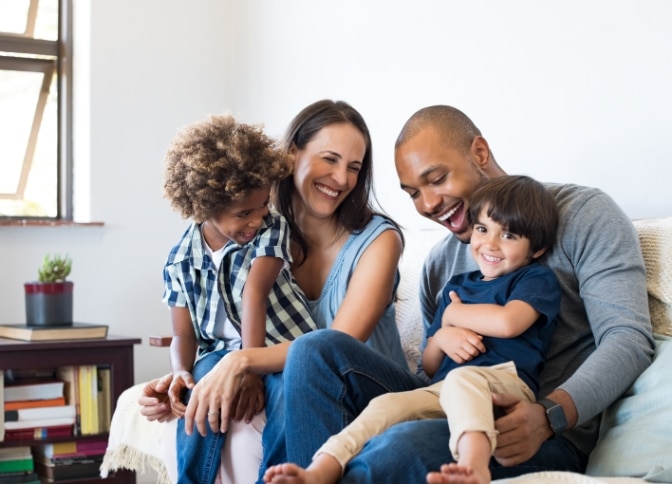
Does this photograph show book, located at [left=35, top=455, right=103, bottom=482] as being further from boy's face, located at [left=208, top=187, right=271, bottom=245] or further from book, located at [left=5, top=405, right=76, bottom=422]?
boy's face, located at [left=208, top=187, right=271, bottom=245]

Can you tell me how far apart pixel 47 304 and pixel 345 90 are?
1218mm

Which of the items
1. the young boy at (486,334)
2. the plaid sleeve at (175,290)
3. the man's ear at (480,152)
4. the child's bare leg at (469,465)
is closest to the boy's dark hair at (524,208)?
the young boy at (486,334)

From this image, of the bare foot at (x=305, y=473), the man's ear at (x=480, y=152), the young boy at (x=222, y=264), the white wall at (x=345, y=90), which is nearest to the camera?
the bare foot at (x=305, y=473)

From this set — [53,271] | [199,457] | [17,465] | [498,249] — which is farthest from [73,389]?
[498,249]

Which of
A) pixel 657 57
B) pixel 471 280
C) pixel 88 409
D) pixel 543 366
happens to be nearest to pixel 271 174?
pixel 471 280

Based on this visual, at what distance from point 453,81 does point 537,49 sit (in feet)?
1.14

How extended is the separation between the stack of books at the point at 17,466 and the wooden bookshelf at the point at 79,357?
0.18 feet

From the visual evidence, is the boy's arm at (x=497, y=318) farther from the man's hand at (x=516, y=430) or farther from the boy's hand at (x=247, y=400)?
the boy's hand at (x=247, y=400)

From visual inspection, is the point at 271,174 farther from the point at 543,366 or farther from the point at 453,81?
the point at 453,81

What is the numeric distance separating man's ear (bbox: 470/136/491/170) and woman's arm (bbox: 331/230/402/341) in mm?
228

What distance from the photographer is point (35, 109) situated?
369cm

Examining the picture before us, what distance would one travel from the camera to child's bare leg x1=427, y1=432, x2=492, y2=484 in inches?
44.2

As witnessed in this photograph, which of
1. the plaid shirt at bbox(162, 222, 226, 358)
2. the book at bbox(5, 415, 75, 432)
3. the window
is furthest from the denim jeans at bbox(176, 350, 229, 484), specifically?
→ the window

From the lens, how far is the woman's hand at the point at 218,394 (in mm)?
1675
